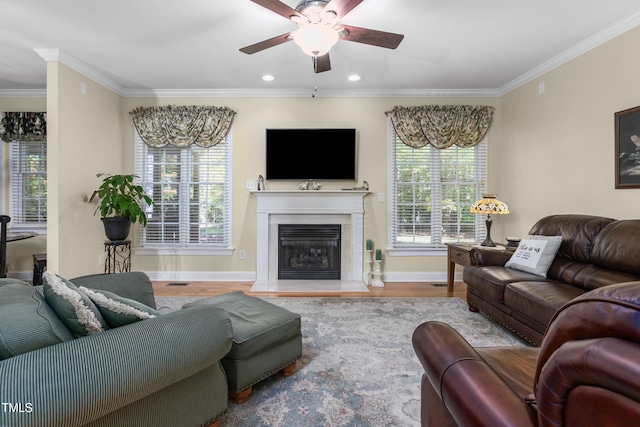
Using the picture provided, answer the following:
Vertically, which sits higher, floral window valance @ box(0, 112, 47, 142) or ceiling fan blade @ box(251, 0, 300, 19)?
ceiling fan blade @ box(251, 0, 300, 19)

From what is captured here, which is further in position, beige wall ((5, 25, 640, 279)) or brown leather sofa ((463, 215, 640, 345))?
beige wall ((5, 25, 640, 279))

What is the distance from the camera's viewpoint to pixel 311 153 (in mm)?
4176

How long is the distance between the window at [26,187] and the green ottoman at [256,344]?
3829 mm

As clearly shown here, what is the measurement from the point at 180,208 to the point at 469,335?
3876mm

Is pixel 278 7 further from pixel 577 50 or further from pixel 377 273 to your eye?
pixel 377 273

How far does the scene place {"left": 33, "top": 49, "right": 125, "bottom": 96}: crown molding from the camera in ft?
10.3

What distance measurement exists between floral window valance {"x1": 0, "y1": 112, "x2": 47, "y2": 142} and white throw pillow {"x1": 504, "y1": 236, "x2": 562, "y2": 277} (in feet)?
19.9

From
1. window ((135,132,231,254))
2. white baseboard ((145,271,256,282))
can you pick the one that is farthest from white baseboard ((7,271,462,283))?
window ((135,132,231,254))

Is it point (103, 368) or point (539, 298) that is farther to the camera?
point (539, 298)

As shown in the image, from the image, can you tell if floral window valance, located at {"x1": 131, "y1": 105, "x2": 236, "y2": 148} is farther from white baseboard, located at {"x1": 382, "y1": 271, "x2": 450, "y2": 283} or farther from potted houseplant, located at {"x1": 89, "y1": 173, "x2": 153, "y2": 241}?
white baseboard, located at {"x1": 382, "y1": 271, "x2": 450, "y2": 283}

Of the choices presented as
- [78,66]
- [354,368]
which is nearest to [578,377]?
[354,368]

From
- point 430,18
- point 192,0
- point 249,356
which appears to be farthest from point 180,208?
point 430,18

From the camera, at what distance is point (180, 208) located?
4.25m

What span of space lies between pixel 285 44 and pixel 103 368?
298cm
